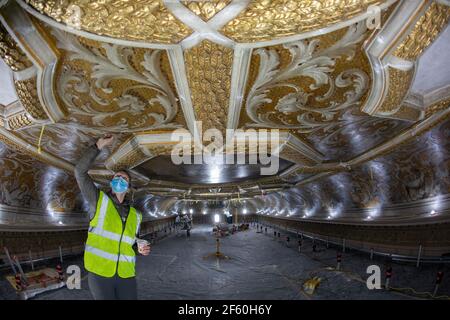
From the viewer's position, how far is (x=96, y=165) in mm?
7281

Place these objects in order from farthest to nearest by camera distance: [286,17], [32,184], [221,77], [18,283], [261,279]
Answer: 1. [261,279]
2. [32,184]
3. [18,283]
4. [221,77]
5. [286,17]

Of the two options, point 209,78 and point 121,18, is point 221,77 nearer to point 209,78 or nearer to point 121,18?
point 209,78

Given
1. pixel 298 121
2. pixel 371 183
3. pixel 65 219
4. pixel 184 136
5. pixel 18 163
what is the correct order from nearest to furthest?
pixel 298 121 < pixel 184 136 < pixel 18 163 < pixel 371 183 < pixel 65 219

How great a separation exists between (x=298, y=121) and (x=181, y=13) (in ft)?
10.6

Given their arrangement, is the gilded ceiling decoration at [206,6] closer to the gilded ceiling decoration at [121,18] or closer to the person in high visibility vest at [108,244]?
the gilded ceiling decoration at [121,18]

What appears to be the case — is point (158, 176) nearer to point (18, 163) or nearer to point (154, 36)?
point (18, 163)

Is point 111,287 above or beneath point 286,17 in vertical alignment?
beneath

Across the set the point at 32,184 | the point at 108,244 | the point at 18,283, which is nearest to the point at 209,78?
the point at 108,244

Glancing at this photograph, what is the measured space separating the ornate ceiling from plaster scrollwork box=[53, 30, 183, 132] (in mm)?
16

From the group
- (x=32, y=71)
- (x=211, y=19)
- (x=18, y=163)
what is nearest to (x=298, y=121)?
(x=211, y=19)

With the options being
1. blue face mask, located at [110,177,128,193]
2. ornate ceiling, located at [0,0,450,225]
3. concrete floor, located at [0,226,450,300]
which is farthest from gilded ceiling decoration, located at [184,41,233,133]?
concrete floor, located at [0,226,450,300]

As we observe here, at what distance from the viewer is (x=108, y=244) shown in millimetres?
2260

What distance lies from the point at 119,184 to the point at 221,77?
1.70m

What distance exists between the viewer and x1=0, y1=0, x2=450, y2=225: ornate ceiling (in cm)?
194
